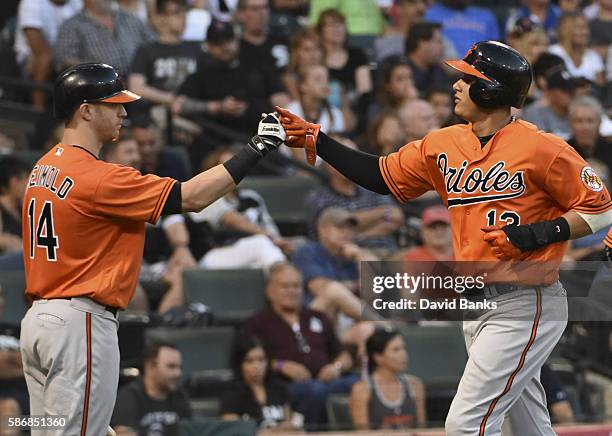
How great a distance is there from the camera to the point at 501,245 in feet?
18.1

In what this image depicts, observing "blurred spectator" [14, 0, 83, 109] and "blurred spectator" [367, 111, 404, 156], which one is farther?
"blurred spectator" [14, 0, 83, 109]

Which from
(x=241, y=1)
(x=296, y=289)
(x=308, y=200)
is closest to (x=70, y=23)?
(x=241, y=1)

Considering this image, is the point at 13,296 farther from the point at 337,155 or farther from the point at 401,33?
the point at 401,33

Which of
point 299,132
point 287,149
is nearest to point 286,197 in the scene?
point 287,149

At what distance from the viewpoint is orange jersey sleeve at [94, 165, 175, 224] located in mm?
5602

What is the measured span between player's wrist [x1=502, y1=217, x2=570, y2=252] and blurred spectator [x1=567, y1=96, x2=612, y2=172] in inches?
189

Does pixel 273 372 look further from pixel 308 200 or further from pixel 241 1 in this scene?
pixel 241 1

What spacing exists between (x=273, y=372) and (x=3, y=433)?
6.81 feet

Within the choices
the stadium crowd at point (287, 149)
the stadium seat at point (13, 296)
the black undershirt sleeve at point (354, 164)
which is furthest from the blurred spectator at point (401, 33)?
the black undershirt sleeve at point (354, 164)

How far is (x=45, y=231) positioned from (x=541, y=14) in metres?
8.55

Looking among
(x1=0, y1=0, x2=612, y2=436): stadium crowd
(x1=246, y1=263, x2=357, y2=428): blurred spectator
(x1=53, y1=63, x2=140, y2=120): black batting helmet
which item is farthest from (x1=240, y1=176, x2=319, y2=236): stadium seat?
(x1=53, y1=63, x2=140, y2=120): black batting helmet

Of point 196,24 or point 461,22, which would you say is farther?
point 461,22

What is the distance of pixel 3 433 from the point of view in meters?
7.29

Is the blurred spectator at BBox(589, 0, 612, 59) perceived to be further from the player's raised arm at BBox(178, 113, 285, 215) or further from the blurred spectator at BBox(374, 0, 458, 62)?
the player's raised arm at BBox(178, 113, 285, 215)
